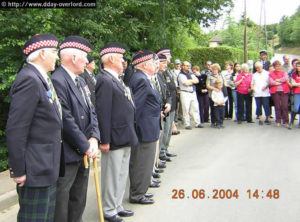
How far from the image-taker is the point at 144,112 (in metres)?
4.71

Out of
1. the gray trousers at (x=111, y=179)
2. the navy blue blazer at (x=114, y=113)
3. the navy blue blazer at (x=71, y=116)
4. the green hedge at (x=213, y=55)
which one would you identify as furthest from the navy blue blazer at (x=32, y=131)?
the green hedge at (x=213, y=55)

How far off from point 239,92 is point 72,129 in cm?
865

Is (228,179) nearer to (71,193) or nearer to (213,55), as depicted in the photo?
(71,193)

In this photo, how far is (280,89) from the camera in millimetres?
10117

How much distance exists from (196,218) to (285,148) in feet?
14.4

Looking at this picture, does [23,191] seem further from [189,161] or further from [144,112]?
[189,161]

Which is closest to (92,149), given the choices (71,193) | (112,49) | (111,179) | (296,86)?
(71,193)

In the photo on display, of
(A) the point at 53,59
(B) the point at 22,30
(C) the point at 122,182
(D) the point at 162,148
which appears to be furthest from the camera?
(D) the point at 162,148

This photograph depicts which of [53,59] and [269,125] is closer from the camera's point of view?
[53,59]

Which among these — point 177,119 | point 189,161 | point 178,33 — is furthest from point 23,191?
point 178,33

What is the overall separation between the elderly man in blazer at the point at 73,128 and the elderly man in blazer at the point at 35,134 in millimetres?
228

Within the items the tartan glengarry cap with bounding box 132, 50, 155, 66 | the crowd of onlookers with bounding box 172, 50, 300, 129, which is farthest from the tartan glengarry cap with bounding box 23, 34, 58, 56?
the crowd of onlookers with bounding box 172, 50, 300, 129

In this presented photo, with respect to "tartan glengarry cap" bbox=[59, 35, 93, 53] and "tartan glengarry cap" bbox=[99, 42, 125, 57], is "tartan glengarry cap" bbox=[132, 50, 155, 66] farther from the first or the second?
"tartan glengarry cap" bbox=[59, 35, 93, 53]

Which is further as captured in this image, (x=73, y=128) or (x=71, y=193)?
(x=71, y=193)
